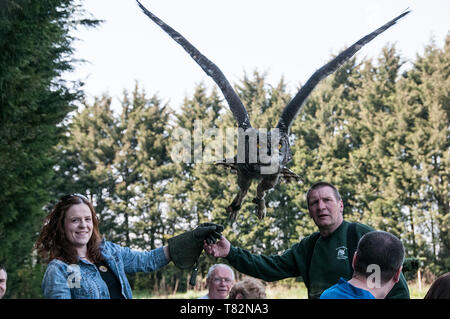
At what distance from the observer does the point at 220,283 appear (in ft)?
11.7

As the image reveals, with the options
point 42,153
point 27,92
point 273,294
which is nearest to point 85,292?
point 27,92

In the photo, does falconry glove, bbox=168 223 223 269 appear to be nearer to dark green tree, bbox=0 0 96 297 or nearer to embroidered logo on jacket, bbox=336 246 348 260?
embroidered logo on jacket, bbox=336 246 348 260

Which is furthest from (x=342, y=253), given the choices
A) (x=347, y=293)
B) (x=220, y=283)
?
(x=220, y=283)

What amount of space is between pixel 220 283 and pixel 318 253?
104 centimetres

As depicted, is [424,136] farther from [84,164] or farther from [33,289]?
[84,164]

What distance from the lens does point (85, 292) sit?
2.11 meters

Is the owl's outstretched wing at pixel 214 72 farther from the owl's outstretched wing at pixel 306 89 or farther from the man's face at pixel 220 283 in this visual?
the man's face at pixel 220 283

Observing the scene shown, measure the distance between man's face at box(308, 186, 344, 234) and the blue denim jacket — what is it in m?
0.92

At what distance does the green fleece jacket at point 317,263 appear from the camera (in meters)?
2.64

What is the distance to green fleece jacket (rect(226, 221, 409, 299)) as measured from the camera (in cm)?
264

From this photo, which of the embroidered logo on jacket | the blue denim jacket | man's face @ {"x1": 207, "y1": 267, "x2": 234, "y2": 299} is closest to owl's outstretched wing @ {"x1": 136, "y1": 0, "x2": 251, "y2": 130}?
man's face @ {"x1": 207, "y1": 267, "x2": 234, "y2": 299}

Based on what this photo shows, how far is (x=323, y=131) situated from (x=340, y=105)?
1103 millimetres

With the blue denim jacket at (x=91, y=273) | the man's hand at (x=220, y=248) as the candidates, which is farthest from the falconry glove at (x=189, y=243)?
the man's hand at (x=220, y=248)

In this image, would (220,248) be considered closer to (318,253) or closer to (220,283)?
(318,253)
